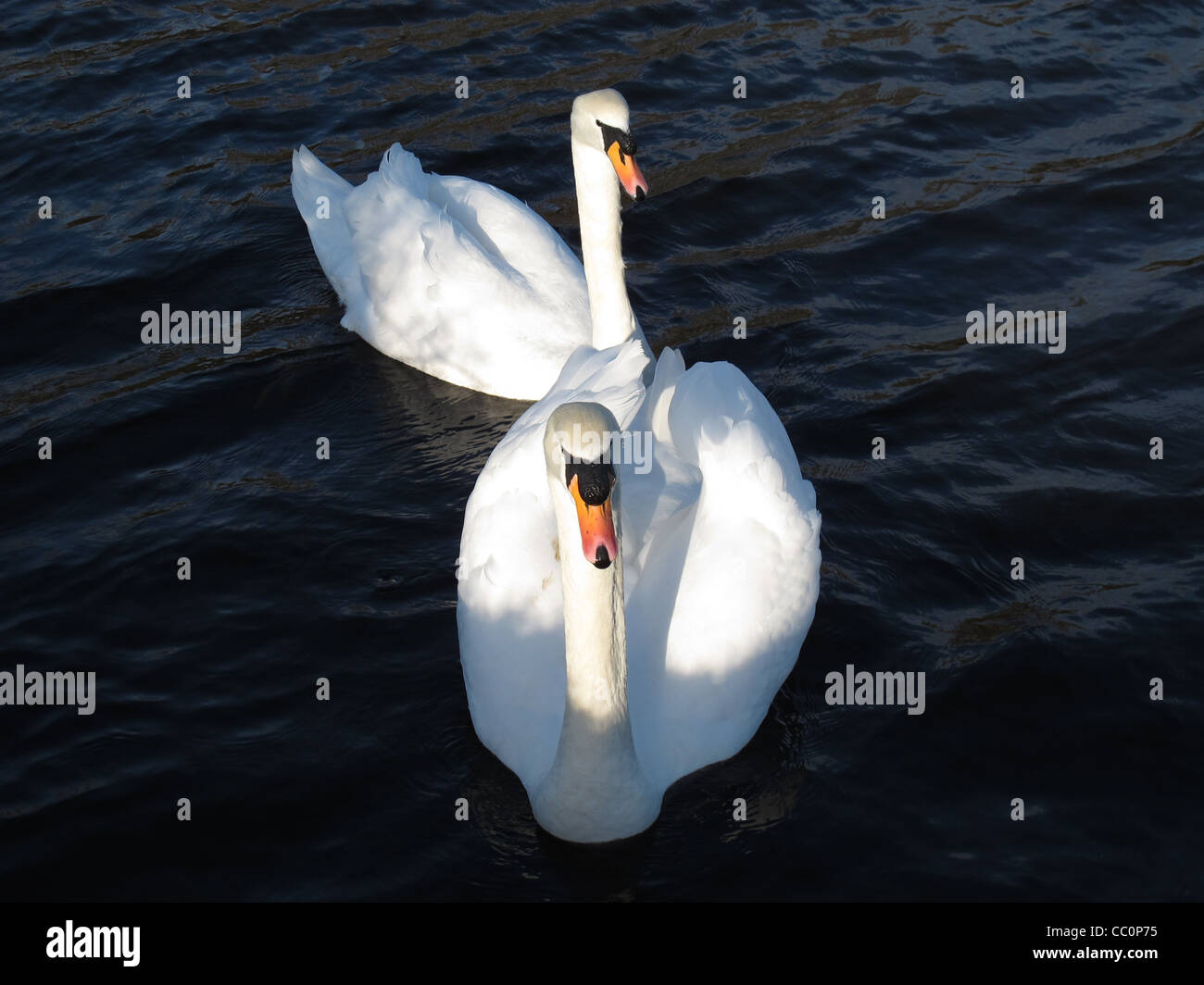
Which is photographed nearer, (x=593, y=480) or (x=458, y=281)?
(x=593, y=480)

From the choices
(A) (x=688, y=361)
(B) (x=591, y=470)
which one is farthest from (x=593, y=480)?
(A) (x=688, y=361)

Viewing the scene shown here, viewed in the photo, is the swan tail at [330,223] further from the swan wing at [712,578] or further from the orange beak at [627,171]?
the swan wing at [712,578]

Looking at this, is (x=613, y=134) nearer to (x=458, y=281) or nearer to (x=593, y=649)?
(x=458, y=281)

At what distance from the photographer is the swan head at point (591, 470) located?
559 centimetres

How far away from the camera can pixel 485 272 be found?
9414 millimetres

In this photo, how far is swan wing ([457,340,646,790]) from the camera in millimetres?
6625

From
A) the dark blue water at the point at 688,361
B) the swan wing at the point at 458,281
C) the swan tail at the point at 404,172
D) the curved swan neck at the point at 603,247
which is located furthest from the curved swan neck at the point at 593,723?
the swan tail at the point at 404,172

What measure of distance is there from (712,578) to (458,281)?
3424 millimetres

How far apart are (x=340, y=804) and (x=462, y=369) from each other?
359 centimetres

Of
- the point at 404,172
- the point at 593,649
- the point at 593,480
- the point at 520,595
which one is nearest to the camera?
the point at 593,480

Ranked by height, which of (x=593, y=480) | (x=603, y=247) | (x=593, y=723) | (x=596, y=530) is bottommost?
(x=593, y=723)

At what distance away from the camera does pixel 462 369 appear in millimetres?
9492
